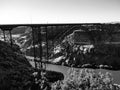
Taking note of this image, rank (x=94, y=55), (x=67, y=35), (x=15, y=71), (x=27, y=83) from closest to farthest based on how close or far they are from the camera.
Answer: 1. (x=27, y=83)
2. (x=15, y=71)
3. (x=94, y=55)
4. (x=67, y=35)

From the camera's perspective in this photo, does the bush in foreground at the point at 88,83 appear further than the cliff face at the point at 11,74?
No

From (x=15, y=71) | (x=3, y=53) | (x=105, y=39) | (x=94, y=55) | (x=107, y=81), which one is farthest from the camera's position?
(x=105, y=39)

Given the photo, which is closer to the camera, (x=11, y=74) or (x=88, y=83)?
(x=88, y=83)

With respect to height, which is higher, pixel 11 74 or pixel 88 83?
pixel 88 83

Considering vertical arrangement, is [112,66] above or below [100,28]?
below

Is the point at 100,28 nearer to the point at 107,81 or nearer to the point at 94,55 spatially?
the point at 94,55

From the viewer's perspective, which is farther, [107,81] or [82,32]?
[82,32]

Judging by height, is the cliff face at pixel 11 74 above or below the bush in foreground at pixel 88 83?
below

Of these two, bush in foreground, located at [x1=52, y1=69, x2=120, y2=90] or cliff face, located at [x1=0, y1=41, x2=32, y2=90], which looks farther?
cliff face, located at [x1=0, y1=41, x2=32, y2=90]

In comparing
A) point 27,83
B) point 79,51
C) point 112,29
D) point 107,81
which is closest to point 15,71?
point 27,83

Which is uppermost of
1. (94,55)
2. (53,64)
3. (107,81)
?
(107,81)

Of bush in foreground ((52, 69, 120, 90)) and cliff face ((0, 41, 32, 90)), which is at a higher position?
bush in foreground ((52, 69, 120, 90))
